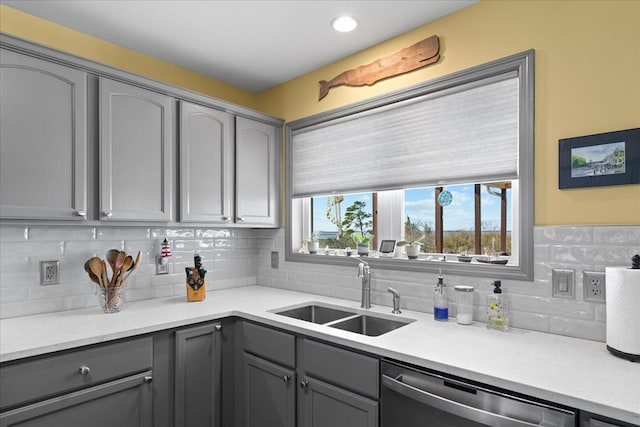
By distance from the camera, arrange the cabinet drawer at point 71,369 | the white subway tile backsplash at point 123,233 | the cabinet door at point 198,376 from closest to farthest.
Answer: the cabinet drawer at point 71,369
the cabinet door at point 198,376
the white subway tile backsplash at point 123,233

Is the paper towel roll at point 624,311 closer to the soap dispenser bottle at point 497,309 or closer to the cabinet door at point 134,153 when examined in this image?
the soap dispenser bottle at point 497,309

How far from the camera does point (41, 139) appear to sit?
1.83 meters

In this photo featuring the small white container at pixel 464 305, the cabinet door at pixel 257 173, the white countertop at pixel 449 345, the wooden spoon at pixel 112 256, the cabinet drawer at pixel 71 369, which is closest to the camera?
the white countertop at pixel 449 345

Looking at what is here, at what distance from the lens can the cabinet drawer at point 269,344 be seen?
1910mm

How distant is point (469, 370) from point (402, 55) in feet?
5.88

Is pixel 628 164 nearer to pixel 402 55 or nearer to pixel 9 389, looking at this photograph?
pixel 402 55

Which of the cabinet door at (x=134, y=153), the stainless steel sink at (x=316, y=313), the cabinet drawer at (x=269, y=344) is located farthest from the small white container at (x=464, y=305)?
the cabinet door at (x=134, y=153)

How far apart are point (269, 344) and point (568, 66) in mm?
1982

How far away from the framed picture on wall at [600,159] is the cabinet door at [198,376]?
6.42 feet

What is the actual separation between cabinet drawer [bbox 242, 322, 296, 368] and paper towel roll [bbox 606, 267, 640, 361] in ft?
4.41

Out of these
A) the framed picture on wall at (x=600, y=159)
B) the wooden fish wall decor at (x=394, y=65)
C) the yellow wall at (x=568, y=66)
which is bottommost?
the framed picture on wall at (x=600, y=159)

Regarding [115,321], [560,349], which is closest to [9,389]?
[115,321]

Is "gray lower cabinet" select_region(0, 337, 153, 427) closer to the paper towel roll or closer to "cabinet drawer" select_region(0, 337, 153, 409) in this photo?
"cabinet drawer" select_region(0, 337, 153, 409)

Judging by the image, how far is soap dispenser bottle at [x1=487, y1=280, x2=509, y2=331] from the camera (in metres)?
1.76
